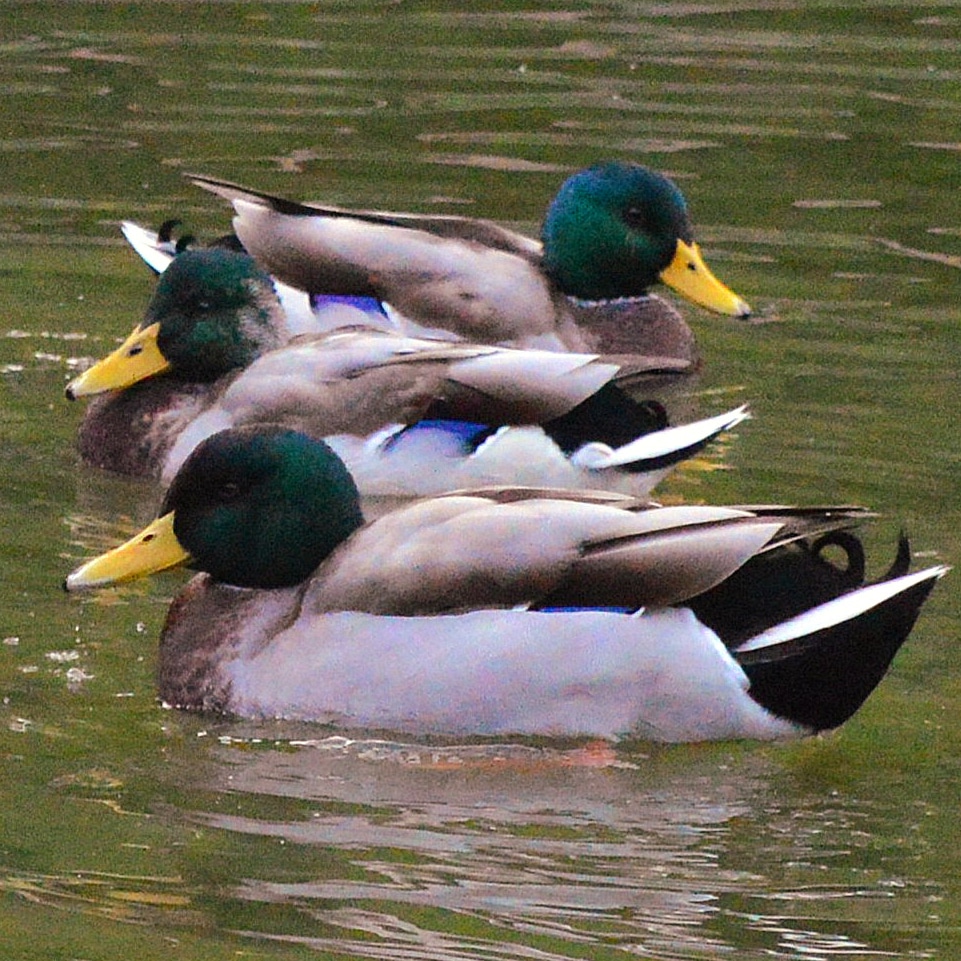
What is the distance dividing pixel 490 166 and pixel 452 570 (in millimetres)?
7008

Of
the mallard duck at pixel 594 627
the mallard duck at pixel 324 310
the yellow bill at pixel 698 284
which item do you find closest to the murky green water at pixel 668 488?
the mallard duck at pixel 594 627

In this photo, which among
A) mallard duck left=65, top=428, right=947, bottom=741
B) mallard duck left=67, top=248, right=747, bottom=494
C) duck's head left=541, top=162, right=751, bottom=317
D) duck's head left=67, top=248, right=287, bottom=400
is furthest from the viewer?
duck's head left=541, top=162, right=751, bottom=317

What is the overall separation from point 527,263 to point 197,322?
198 centimetres

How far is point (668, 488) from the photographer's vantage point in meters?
9.84

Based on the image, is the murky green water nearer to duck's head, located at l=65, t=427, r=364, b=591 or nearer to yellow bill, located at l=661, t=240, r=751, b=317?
yellow bill, located at l=661, t=240, r=751, b=317

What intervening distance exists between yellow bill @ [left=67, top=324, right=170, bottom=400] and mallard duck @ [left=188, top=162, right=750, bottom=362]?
1089 millimetres

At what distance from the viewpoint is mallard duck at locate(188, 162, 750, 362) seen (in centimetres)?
1102

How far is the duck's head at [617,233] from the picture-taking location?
11.8 meters

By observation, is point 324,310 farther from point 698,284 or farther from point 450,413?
point 450,413

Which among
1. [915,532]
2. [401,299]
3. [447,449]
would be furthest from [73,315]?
[915,532]

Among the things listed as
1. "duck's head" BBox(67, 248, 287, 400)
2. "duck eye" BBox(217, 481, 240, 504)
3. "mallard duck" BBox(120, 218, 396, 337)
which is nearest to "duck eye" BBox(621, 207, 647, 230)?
"mallard duck" BBox(120, 218, 396, 337)

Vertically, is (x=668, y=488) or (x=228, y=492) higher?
(x=228, y=492)

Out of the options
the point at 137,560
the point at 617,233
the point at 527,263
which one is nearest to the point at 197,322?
the point at 527,263

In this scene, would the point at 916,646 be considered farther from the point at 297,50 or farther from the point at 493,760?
the point at 297,50
